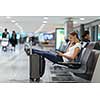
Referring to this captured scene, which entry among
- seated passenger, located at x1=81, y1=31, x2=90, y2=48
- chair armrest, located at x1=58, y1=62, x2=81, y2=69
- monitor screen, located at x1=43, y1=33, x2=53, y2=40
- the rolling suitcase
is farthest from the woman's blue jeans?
monitor screen, located at x1=43, y1=33, x2=53, y2=40

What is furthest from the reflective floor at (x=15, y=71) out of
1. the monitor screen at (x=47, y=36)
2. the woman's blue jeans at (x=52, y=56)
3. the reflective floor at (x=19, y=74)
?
the monitor screen at (x=47, y=36)

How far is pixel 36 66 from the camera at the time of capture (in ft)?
13.6

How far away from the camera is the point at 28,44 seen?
5203mm

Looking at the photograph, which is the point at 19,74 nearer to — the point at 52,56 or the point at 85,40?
the point at 52,56

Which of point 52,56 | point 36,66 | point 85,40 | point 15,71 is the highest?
point 85,40

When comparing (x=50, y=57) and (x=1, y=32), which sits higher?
(x=1, y=32)

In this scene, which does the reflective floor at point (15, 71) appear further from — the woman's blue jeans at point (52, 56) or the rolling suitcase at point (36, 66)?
the woman's blue jeans at point (52, 56)

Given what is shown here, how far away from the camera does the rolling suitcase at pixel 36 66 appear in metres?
4.14

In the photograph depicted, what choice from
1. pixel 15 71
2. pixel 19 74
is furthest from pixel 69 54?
pixel 15 71

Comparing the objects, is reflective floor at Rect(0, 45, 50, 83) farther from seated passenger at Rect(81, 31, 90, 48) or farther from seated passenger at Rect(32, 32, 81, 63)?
seated passenger at Rect(81, 31, 90, 48)
